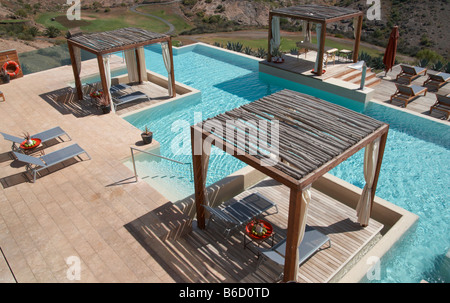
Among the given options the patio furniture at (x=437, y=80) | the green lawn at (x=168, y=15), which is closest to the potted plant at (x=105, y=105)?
the patio furniture at (x=437, y=80)

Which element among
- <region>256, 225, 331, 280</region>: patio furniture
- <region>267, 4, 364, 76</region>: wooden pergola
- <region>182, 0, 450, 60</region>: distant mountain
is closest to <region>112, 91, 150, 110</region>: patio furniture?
<region>267, 4, 364, 76</region>: wooden pergola

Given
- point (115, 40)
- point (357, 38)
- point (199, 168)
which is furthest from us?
point (357, 38)

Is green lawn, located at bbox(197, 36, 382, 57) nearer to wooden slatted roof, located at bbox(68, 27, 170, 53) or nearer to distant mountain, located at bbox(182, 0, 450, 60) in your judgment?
distant mountain, located at bbox(182, 0, 450, 60)

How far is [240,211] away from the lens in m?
7.62

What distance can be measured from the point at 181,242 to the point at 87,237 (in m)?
1.83

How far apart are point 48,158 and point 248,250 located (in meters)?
5.58

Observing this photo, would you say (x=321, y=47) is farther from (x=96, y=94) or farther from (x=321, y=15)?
(x=96, y=94)

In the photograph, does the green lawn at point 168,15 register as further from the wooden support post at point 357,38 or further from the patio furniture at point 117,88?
the patio furniture at point 117,88

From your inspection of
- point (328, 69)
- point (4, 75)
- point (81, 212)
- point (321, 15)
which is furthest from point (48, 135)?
point (328, 69)

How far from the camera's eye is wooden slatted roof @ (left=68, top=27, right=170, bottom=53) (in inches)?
488

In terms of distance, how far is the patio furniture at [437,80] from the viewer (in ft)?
45.5

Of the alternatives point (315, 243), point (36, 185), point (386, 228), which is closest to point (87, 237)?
point (36, 185)

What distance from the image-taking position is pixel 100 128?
11555 mm

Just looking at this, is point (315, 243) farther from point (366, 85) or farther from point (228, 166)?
point (366, 85)
